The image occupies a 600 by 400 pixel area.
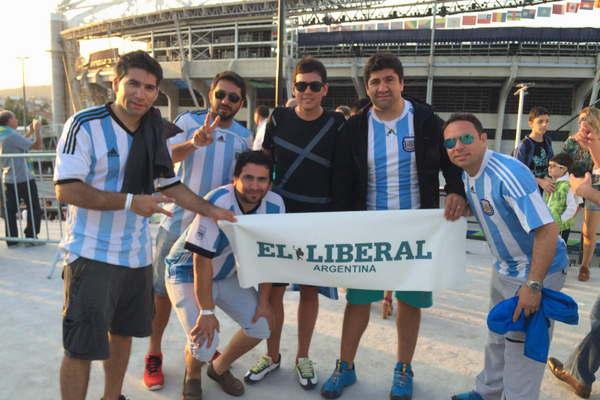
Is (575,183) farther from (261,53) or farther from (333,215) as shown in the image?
(261,53)

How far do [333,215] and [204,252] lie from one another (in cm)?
91

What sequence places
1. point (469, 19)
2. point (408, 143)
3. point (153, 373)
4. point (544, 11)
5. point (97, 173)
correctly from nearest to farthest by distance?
point (97, 173)
point (408, 143)
point (153, 373)
point (544, 11)
point (469, 19)

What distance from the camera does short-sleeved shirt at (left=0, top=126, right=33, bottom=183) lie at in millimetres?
6723

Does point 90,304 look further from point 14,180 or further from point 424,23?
point 424,23

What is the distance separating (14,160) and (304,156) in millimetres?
5872

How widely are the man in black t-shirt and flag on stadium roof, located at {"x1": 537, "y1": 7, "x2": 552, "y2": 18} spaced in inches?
1624

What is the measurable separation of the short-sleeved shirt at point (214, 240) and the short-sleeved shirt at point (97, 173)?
45 centimetres

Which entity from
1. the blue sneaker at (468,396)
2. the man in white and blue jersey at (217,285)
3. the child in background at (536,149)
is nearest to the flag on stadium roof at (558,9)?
the child in background at (536,149)

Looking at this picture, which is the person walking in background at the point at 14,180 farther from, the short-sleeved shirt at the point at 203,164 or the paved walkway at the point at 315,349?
the short-sleeved shirt at the point at 203,164

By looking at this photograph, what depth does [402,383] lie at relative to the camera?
304 centimetres

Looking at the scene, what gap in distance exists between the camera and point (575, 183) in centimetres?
287

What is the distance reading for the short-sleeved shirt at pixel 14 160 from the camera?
672 centimetres

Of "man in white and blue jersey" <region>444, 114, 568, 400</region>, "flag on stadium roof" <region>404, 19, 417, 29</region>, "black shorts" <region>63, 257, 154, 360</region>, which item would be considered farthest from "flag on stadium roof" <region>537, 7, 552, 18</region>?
"black shorts" <region>63, 257, 154, 360</region>

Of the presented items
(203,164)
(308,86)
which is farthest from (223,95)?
(308,86)
